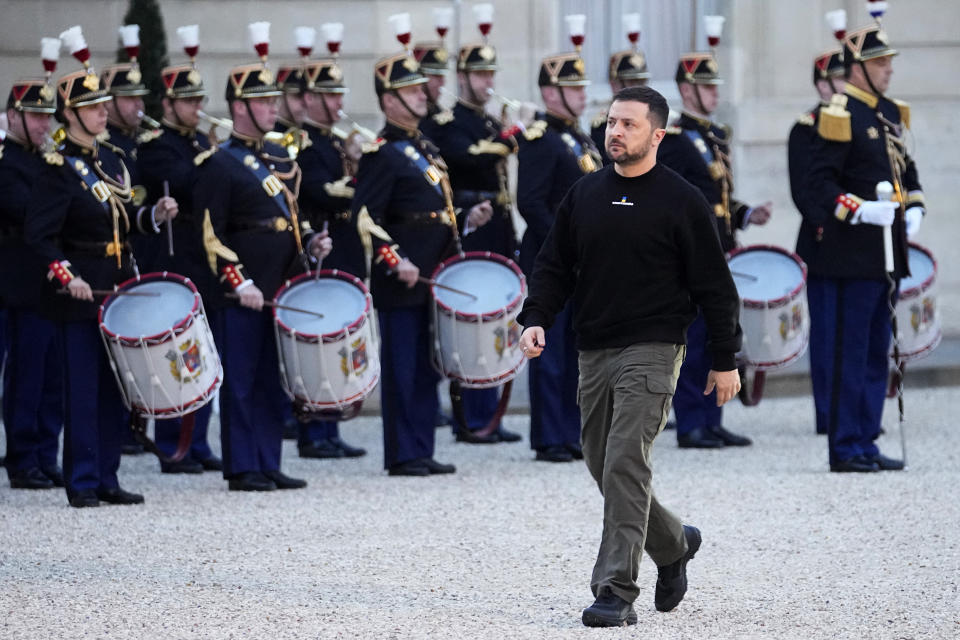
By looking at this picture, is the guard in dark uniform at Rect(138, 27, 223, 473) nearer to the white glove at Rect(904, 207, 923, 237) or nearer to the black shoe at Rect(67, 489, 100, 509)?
the black shoe at Rect(67, 489, 100, 509)

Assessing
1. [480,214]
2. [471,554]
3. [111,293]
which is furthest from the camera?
[480,214]

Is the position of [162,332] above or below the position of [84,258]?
below

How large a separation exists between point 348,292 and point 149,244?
182 cm

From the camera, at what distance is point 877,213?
925 cm

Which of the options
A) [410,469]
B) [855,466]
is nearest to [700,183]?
[855,466]

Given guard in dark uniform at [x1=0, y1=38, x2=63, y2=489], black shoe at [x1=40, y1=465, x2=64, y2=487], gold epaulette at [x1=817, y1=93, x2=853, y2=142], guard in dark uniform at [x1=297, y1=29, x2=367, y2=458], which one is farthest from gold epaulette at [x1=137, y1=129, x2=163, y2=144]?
gold epaulette at [x1=817, y1=93, x2=853, y2=142]

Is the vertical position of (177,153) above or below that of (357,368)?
above

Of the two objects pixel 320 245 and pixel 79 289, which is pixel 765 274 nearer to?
pixel 320 245

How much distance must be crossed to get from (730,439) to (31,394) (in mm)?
3637

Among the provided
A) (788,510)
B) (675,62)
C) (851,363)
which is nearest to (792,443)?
(851,363)

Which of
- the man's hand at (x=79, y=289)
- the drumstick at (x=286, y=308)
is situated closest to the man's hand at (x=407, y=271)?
the drumstick at (x=286, y=308)

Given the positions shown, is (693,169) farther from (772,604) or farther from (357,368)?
(772,604)

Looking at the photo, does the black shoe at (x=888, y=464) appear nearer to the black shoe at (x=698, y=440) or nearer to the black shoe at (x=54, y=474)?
the black shoe at (x=698, y=440)

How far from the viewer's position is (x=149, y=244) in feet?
34.7
